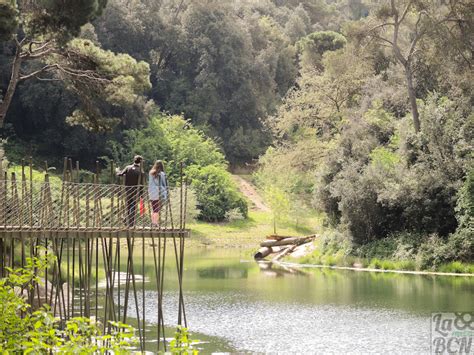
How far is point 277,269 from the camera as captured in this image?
40469 millimetres

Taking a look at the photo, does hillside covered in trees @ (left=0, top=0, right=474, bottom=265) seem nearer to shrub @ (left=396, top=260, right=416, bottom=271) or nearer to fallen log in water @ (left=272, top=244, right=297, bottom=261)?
shrub @ (left=396, top=260, right=416, bottom=271)

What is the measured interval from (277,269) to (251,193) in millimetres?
29429

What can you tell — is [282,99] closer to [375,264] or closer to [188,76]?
[375,264]

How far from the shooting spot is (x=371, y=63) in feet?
152

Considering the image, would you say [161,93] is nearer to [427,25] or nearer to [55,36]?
[427,25]

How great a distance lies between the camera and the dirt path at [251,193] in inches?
2633

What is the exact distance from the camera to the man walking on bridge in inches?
660

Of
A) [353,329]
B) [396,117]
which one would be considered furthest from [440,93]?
[353,329]

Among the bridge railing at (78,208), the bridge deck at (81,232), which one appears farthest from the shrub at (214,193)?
the bridge deck at (81,232)

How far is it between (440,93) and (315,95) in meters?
8.72

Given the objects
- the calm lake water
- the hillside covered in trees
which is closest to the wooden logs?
the hillside covered in trees

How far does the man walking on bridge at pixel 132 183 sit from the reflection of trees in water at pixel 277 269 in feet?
67.0

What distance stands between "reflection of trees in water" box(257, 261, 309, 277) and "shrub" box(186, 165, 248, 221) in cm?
1741

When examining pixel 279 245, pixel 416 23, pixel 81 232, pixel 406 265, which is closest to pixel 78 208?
pixel 81 232
